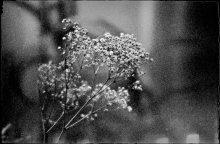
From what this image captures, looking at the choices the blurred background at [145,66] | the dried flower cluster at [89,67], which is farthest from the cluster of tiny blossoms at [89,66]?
the blurred background at [145,66]

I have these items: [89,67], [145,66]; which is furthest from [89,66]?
[145,66]

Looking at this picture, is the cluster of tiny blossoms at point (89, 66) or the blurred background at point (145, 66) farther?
the blurred background at point (145, 66)

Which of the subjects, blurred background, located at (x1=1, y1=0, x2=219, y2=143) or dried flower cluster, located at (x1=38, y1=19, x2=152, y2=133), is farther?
blurred background, located at (x1=1, y1=0, x2=219, y2=143)

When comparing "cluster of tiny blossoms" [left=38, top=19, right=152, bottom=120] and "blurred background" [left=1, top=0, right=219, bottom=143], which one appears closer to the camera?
"cluster of tiny blossoms" [left=38, top=19, right=152, bottom=120]

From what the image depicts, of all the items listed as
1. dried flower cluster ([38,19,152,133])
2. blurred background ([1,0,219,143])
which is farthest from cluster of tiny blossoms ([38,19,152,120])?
blurred background ([1,0,219,143])

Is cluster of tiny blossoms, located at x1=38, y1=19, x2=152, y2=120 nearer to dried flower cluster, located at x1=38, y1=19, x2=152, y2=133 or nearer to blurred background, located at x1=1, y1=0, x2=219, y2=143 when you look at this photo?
dried flower cluster, located at x1=38, y1=19, x2=152, y2=133

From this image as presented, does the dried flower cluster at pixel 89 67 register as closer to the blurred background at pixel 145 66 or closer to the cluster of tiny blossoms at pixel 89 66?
the cluster of tiny blossoms at pixel 89 66
